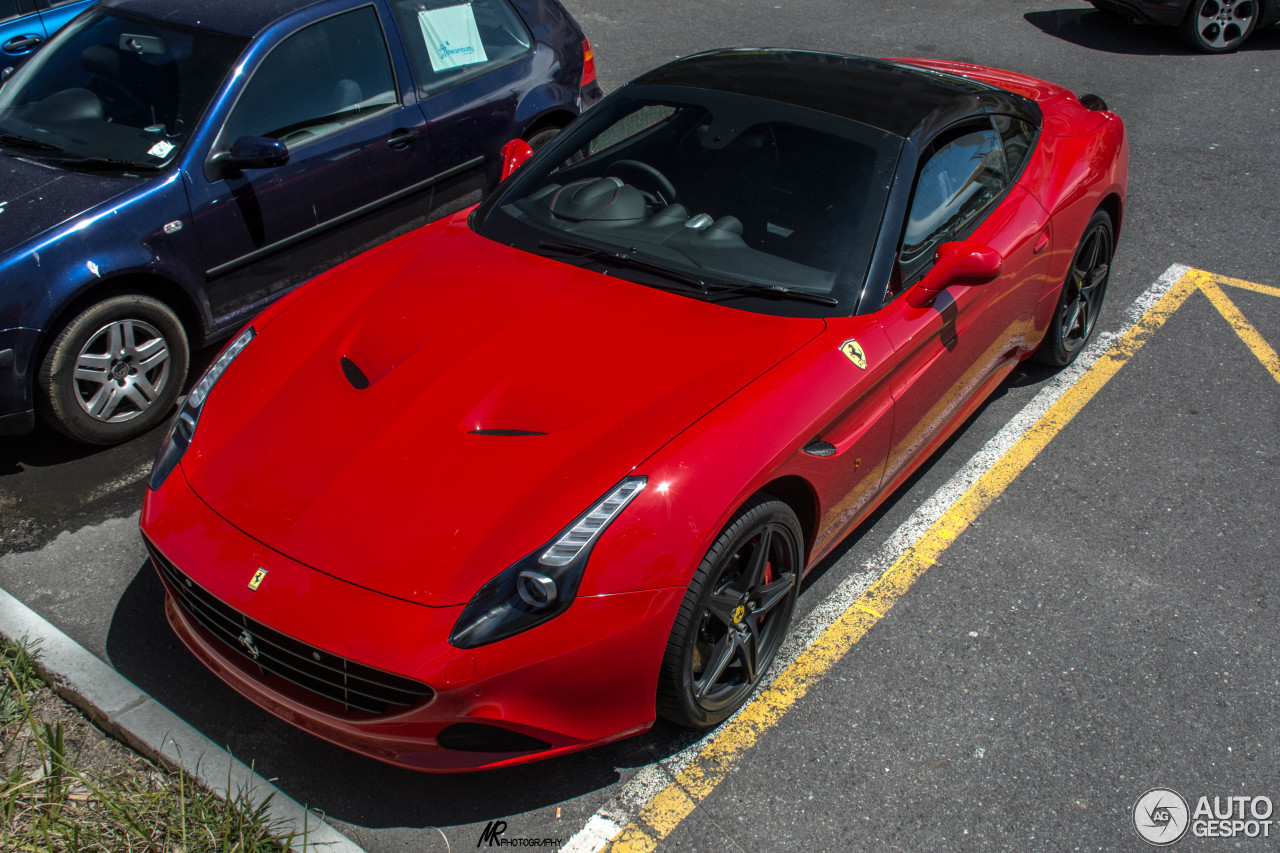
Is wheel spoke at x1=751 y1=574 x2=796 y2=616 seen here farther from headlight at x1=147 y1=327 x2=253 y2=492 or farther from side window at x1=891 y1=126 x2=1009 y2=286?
headlight at x1=147 y1=327 x2=253 y2=492

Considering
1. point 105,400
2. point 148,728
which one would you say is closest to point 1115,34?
point 105,400

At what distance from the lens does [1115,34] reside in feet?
32.7

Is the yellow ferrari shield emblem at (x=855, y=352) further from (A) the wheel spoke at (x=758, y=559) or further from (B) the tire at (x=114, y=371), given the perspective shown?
(B) the tire at (x=114, y=371)

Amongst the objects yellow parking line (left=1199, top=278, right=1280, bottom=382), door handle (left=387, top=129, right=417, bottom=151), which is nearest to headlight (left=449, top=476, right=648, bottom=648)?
door handle (left=387, top=129, right=417, bottom=151)

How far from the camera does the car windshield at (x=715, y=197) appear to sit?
3312 mm

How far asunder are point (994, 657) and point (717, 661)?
1047 millimetres

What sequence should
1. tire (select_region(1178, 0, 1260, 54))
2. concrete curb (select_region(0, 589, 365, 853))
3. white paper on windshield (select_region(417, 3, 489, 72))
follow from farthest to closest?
1. tire (select_region(1178, 0, 1260, 54))
2. white paper on windshield (select_region(417, 3, 489, 72))
3. concrete curb (select_region(0, 589, 365, 853))

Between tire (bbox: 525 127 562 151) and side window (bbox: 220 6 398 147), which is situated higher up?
side window (bbox: 220 6 398 147)

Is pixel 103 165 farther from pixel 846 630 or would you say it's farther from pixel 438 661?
pixel 846 630

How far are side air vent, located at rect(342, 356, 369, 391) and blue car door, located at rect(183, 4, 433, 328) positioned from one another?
1.65m

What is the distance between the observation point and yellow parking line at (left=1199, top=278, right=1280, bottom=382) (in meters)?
5.02

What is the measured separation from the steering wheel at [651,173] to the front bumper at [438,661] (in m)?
1.62

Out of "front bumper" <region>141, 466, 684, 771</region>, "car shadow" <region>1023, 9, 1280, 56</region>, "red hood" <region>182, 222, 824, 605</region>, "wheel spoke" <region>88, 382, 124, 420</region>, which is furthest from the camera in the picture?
"car shadow" <region>1023, 9, 1280, 56</region>

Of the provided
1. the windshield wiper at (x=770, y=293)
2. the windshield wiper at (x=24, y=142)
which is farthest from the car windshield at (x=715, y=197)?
the windshield wiper at (x=24, y=142)
